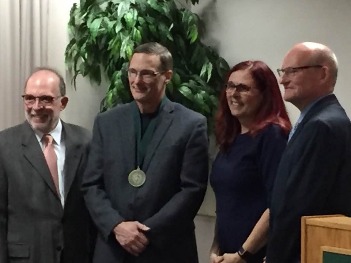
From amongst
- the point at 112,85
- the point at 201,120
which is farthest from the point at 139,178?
the point at 112,85

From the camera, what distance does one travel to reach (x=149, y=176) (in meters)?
2.78

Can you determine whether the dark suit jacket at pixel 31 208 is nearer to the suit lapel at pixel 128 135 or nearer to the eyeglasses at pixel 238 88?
the suit lapel at pixel 128 135

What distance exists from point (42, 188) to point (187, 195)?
2.01 ft

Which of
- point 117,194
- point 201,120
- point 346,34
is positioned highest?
point 346,34

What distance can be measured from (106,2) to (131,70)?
4.85ft

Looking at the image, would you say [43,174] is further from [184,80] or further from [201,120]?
[184,80]

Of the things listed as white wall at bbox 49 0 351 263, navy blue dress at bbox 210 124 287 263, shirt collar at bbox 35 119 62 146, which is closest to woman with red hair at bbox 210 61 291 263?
navy blue dress at bbox 210 124 287 263

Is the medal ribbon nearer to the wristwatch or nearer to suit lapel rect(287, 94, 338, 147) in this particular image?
the wristwatch

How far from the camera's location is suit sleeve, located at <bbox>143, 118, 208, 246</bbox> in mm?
2748

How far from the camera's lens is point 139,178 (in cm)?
280

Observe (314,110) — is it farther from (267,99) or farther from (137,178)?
(137,178)

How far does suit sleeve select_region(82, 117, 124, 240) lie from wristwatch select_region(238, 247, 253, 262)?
51 cm

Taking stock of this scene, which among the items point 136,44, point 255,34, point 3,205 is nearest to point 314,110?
point 3,205

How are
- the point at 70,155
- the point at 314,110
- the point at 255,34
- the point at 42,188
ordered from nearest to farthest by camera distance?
the point at 314,110 < the point at 42,188 < the point at 70,155 < the point at 255,34
